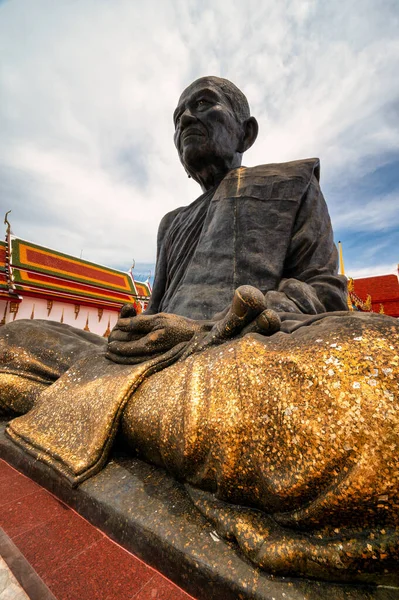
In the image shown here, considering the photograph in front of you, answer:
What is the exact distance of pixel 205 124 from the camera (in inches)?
83.4

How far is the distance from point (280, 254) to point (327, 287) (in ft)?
1.13

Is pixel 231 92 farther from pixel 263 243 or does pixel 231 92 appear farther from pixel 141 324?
pixel 141 324

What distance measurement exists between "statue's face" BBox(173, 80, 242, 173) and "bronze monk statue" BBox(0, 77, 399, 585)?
0.01 m

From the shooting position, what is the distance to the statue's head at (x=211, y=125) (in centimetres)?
212

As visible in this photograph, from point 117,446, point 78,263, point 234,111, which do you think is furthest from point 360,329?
point 78,263

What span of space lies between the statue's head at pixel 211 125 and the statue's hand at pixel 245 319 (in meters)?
1.57

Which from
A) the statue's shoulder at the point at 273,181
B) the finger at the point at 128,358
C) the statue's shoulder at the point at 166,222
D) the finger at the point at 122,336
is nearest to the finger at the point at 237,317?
the finger at the point at 128,358

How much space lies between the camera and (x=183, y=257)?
7.55ft

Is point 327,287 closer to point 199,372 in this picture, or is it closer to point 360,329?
point 360,329

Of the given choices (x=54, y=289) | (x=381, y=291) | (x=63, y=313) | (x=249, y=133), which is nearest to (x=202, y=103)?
(x=249, y=133)

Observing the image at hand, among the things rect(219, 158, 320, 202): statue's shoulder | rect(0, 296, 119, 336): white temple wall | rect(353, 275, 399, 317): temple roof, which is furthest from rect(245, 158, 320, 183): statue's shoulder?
rect(353, 275, 399, 317): temple roof

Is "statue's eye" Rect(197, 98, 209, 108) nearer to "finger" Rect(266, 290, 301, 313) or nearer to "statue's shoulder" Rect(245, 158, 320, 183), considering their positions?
"statue's shoulder" Rect(245, 158, 320, 183)

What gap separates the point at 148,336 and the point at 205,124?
5.46 ft

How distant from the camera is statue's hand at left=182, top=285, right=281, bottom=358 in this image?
1.05m
